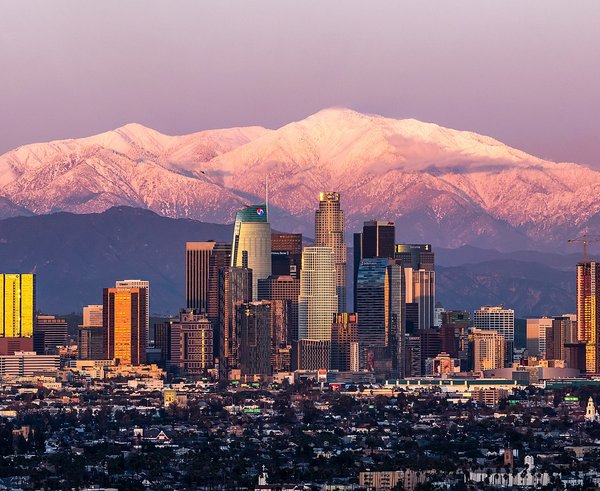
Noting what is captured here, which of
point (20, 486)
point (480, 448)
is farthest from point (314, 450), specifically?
point (20, 486)

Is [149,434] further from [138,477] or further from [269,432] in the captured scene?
[138,477]

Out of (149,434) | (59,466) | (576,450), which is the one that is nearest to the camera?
(59,466)

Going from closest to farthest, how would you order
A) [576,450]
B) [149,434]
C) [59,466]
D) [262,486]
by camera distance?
[262,486] < [59,466] < [576,450] < [149,434]

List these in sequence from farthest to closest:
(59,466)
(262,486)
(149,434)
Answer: (149,434) → (59,466) → (262,486)

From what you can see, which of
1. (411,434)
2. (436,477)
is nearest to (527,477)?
(436,477)

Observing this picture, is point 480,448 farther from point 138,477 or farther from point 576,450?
point 138,477

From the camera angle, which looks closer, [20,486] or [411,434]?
[20,486]

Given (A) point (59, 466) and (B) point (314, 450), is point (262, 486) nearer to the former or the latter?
(A) point (59, 466)

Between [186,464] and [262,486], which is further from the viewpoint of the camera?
[186,464]

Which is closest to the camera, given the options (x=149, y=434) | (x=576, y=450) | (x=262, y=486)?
(x=262, y=486)
